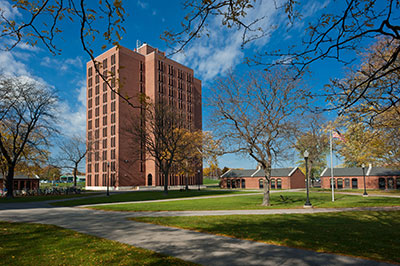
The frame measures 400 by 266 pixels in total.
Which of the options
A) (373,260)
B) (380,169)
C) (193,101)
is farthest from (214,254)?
(193,101)

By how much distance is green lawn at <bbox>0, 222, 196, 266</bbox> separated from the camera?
675 cm

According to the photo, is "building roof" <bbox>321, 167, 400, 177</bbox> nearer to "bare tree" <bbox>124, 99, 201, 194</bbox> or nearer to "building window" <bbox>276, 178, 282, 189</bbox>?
"building window" <bbox>276, 178, 282, 189</bbox>

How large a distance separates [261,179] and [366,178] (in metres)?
20.8

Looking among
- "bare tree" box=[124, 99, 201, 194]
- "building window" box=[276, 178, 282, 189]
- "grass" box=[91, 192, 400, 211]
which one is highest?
"bare tree" box=[124, 99, 201, 194]

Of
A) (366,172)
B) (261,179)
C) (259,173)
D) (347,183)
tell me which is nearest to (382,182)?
(366,172)

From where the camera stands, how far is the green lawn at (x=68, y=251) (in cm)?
675

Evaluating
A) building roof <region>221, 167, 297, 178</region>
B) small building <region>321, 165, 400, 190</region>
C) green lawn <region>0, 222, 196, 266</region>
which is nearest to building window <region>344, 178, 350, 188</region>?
small building <region>321, 165, 400, 190</region>

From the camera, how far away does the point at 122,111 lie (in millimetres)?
65688

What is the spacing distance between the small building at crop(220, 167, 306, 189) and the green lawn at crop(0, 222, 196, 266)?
55499 mm

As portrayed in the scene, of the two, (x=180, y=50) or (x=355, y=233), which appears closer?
(x=180, y=50)

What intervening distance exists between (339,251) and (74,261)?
6925mm

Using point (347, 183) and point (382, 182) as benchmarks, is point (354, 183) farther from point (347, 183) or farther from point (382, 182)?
point (382, 182)

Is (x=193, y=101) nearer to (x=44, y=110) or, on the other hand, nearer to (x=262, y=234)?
(x=44, y=110)

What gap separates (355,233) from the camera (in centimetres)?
985
